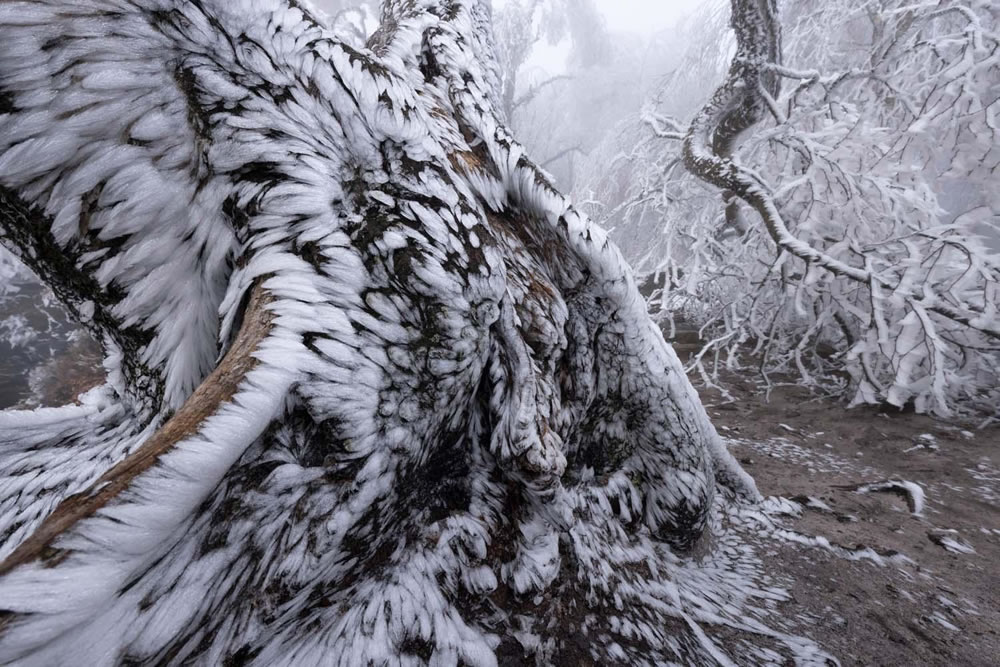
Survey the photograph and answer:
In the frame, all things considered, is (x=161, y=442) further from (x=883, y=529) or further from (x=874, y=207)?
(x=874, y=207)

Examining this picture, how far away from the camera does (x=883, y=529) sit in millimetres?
1978

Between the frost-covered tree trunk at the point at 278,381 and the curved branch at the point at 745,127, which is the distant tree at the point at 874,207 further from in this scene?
the frost-covered tree trunk at the point at 278,381

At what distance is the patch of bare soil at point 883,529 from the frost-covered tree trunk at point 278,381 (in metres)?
0.59

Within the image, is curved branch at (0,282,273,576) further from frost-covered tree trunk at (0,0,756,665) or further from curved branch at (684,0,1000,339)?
curved branch at (684,0,1000,339)

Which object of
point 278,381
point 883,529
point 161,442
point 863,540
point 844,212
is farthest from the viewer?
point 844,212

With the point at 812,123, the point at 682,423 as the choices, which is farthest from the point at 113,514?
the point at 812,123

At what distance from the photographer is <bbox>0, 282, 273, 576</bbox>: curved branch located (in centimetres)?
57

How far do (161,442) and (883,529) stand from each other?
268cm

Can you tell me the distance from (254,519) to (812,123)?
6062 mm

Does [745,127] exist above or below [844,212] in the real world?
above

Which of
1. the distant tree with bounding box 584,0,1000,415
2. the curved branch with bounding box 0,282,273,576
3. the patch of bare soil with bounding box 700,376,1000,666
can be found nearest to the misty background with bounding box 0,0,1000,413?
the distant tree with bounding box 584,0,1000,415

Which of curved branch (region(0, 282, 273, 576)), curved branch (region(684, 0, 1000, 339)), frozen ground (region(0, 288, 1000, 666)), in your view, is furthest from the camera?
curved branch (region(684, 0, 1000, 339))

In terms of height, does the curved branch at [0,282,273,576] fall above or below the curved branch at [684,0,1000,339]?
below

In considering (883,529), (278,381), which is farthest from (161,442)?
(883,529)
